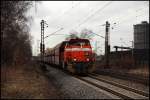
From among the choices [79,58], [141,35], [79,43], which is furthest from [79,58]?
[141,35]

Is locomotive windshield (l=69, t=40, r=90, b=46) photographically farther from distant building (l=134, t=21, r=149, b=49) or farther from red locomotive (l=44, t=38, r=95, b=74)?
distant building (l=134, t=21, r=149, b=49)

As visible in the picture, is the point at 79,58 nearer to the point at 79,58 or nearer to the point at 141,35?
the point at 79,58

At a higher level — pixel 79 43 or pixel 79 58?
pixel 79 43

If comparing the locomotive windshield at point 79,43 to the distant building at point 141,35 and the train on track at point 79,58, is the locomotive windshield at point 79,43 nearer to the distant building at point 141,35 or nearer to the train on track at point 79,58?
the train on track at point 79,58

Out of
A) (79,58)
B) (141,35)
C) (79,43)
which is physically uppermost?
(141,35)

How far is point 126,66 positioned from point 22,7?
31.3 metres

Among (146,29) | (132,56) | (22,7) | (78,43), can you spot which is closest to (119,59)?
(132,56)

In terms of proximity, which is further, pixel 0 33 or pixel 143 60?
pixel 143 60

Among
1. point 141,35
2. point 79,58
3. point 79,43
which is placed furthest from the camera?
point 141,35

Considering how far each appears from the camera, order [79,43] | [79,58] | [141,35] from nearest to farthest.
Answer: [79,58] → [79,43] → [141,35]

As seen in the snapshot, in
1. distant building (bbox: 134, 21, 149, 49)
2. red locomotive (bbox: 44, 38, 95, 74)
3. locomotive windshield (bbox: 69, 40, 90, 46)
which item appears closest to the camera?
red locomotive (bbox: 44, 38, 95, 74)

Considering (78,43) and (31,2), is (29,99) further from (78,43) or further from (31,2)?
(78,43)

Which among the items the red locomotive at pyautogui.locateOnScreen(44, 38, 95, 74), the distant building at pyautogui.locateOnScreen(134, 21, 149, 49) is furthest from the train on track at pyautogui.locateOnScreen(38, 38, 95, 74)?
the distant building at pyautogui.locateOnScreen(134, 21, 149, 49)

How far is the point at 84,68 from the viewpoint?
101 ft
